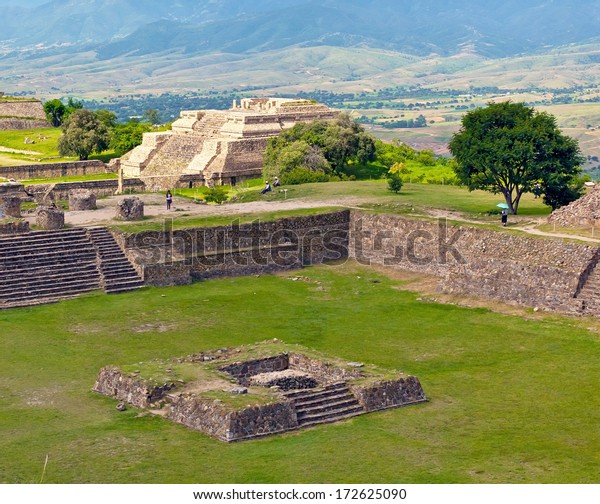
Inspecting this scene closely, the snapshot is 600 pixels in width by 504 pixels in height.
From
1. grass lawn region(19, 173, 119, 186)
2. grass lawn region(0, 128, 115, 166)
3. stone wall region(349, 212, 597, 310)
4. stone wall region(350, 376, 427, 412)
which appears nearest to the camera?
stone wall region(350, 376, 427, 412)

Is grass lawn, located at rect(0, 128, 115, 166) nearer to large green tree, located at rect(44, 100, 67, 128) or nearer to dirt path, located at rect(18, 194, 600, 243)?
large green tree, located at rect(44, 100, 67, 128)

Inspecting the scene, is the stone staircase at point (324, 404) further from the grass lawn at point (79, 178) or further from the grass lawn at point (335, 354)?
the grass lawn at point (79, 178)

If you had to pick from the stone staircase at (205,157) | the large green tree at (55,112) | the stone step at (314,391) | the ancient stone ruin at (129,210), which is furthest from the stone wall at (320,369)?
the large green tree at (55,112)

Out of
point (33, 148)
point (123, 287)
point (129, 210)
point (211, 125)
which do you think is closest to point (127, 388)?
point (123, 287)

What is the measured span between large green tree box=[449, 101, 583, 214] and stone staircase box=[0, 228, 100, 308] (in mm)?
14518

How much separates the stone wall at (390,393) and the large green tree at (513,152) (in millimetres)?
19308

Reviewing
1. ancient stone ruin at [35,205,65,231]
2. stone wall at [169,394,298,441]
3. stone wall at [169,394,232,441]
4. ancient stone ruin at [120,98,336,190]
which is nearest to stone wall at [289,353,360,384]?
stone wall at [169,394,298,441]

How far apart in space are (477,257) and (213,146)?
27948 millimetres

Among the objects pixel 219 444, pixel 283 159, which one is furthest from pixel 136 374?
pixel 283 159

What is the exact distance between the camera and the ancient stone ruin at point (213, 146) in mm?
71000

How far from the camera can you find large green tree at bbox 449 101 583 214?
172 ft

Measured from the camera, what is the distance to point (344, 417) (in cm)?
3322

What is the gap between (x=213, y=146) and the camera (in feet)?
239

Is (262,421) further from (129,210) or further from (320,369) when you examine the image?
(129,210)
